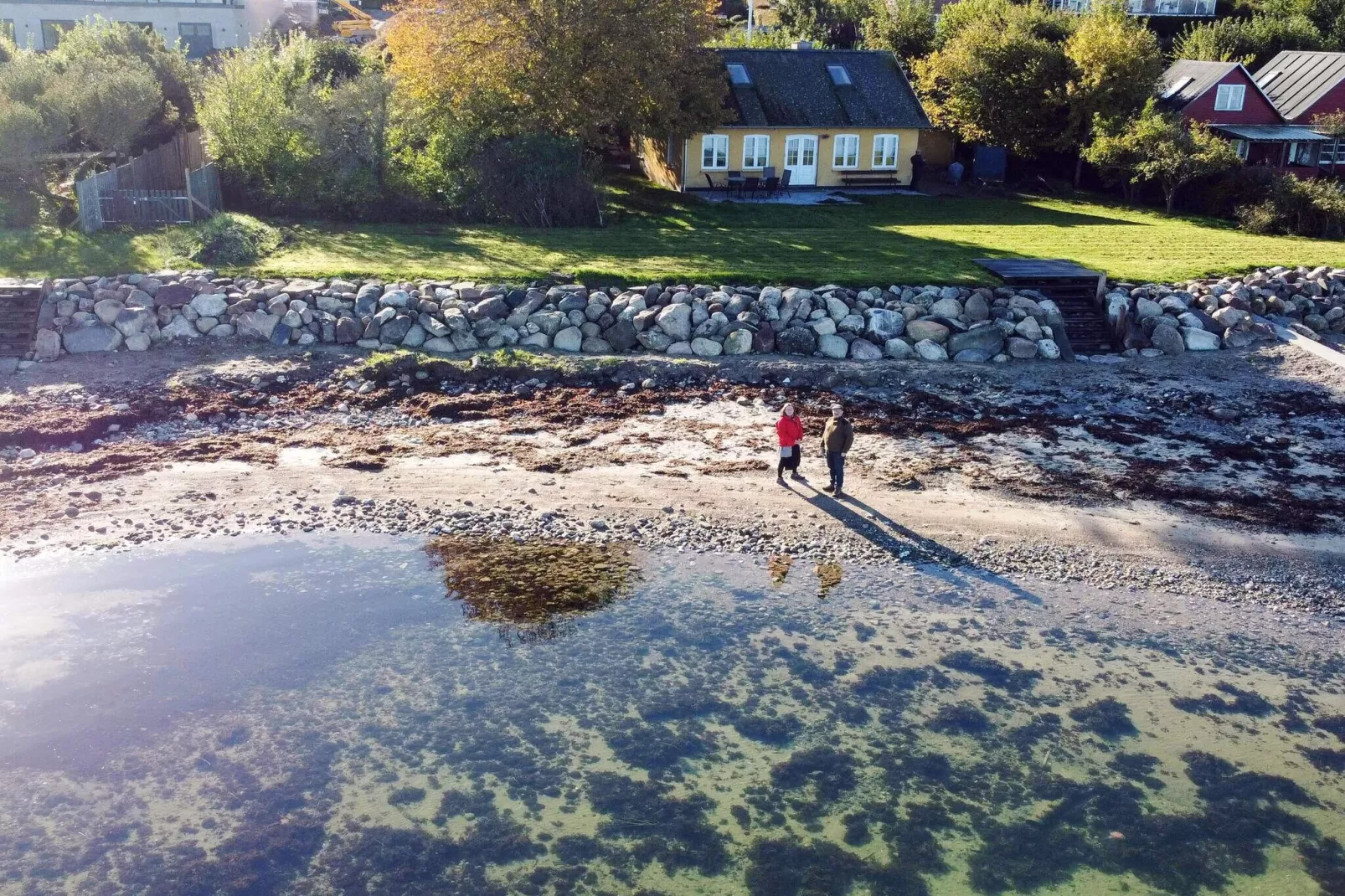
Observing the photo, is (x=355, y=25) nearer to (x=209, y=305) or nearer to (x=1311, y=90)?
(x=209, y=305)

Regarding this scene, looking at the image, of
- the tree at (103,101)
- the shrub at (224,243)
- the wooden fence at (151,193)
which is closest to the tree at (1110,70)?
the shrub at (224,243)

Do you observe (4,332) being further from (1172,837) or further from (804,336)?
(1172,837)

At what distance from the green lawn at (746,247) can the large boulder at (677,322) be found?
2204 millimetres

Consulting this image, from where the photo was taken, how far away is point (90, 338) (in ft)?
72.4

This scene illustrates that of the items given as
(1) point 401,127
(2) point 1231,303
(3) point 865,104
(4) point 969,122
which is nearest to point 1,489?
(1) point 401,127

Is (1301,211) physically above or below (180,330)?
above

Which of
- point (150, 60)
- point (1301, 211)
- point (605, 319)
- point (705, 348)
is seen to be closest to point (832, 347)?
point (705, 348)

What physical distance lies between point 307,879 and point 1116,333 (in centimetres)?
2033

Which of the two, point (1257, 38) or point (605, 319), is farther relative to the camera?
point (1257, 38)

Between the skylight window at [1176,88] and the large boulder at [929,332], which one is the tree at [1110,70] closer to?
the skylight window at [1176,88]

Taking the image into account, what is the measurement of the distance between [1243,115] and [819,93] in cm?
1699

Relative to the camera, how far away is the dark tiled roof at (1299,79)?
44.5 meters

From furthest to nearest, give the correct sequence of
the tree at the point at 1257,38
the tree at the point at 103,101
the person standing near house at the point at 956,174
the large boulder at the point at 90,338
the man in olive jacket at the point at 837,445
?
the tree at the point at 1257,38 < the person standing near house at the point at 956,174 < the tree at the point at 103,101 < the large boulder at the point at 90,338 < the man in olive jacket at the point at 837,445

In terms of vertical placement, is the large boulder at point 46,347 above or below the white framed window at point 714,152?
below
